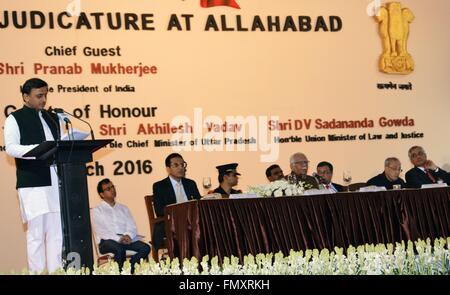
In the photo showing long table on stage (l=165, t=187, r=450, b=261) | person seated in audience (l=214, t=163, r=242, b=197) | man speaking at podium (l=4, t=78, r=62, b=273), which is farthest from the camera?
person seated in audience (l=214, t=163, r=242, b=197)

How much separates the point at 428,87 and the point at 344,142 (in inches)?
52.6

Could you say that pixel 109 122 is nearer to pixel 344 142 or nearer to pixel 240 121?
pixel 240 121

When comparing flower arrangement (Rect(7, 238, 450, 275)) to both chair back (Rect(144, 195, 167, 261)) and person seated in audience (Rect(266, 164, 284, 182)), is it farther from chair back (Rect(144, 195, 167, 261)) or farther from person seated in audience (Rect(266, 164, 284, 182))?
person seated in audience (Rect(266, 164, 284, 182))

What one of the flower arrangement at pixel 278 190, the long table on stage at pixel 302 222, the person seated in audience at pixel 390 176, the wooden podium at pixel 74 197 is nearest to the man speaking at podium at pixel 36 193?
the wooden podium at pixel 74 197

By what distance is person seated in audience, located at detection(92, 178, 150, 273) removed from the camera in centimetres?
799

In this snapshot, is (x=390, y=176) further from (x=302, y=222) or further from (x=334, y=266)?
(x=334, y=266)

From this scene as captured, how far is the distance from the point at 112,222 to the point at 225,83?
2.33 m

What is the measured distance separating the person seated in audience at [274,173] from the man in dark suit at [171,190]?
1.07m

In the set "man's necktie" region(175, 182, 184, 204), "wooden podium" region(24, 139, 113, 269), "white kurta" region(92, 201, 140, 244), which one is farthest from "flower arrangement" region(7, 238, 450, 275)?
"man's necktie" region(175, 182, 184, 204)

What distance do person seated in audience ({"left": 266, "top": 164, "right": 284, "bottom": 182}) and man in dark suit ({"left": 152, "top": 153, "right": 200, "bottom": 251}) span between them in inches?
42.2

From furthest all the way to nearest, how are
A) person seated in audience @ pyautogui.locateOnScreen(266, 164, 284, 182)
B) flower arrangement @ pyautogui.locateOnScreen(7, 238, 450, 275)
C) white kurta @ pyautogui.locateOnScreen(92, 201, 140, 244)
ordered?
person seated in audience @ pyautogui.locateOnScreen(266, 164, 284, 182)
white kurta @ pyautogui.locateOnScreen(92, 201, 140, 244)
flower arrangement @ pyautogui.locateOnScreen(7, 238, 450, 275)

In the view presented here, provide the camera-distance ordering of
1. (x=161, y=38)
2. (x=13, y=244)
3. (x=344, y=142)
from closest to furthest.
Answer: (x=13, y=244) → (x=161, y=38) → (x=344, y=142)

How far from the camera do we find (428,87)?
34.6 ft
